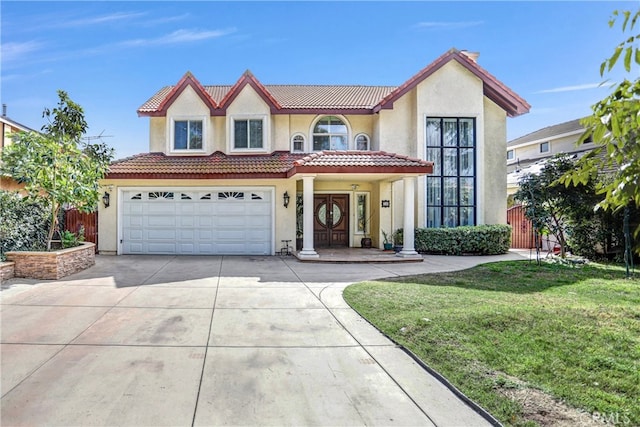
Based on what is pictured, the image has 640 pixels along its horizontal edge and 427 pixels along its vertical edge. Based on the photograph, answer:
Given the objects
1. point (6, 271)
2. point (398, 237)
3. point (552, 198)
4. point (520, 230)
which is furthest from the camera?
point (520, 230)

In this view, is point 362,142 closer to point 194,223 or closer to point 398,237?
point 398,237

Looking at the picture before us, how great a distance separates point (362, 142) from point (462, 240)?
6.14m

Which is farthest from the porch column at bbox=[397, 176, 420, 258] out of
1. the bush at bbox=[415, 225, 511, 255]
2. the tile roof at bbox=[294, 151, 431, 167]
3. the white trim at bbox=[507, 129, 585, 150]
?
the white trim at bbox=[507, 129, 585, 150]

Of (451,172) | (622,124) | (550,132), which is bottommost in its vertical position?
(622,124)

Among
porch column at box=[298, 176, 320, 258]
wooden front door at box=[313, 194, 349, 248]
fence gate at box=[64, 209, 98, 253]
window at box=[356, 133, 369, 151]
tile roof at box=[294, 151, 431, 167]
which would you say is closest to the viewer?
tile roof at box=[294, 151, 431, 167]

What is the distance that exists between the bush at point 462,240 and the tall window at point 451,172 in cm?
111

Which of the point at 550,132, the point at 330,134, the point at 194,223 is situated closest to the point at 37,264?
the point at 194,223

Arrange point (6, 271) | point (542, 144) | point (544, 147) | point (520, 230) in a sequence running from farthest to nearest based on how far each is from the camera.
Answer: point (542, 144), point (544, 147), point (520, 230), point (6, 271)

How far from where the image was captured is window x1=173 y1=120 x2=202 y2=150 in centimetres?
1619

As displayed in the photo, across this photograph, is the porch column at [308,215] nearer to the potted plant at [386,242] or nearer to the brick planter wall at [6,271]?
the potted plant at [386,242]

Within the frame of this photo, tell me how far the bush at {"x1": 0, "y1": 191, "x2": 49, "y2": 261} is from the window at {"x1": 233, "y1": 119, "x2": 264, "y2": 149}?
24.9ft

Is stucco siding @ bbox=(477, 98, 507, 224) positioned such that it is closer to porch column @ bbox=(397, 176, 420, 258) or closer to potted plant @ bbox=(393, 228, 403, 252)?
potted plant @ bbox=(393, 228, 403, 252)

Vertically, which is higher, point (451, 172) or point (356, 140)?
point (356, 140)

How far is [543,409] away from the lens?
11.5ft
